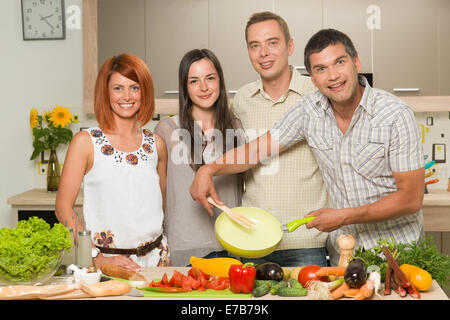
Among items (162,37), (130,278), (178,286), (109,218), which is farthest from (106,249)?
(162,37)

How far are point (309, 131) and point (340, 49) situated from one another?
314 millimetres

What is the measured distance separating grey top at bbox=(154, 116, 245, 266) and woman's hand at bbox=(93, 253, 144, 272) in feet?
0.84

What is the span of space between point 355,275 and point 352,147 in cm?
58

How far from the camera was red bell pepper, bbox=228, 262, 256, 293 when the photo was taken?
129 centimetres

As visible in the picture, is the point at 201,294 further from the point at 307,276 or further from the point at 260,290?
the point at 307,276

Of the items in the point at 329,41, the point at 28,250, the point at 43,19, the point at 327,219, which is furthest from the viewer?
the point at 43,19

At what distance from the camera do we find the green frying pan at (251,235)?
151 centimetres

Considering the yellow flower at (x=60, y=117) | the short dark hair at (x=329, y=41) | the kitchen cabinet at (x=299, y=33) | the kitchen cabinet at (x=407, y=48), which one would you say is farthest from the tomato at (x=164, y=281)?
the kitchen cabinet at (x=407, y=48)

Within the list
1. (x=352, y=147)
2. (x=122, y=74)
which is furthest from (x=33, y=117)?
(x=352, y=147)

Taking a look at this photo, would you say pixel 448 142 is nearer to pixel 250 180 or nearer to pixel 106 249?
pixel 250 180

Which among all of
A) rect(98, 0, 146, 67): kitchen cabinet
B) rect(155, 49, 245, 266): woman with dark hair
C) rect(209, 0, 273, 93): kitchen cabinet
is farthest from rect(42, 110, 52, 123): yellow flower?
rect(155, 49, 245, 266): woman with dark hair

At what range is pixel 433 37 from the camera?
119 inches

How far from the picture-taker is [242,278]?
129 cm
